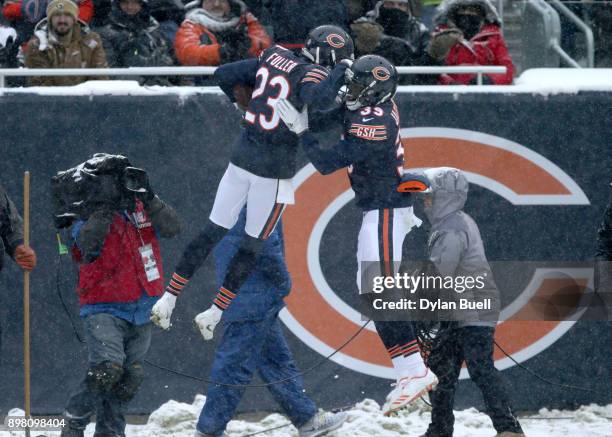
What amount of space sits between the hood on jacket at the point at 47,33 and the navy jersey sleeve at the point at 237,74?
6.30 feet

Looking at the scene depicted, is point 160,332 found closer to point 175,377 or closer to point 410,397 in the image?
point 175,377

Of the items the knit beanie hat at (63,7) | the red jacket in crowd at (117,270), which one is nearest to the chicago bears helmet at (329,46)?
the red jacket in crowd at (117,270)

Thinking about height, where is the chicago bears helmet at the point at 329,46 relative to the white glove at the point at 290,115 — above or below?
above

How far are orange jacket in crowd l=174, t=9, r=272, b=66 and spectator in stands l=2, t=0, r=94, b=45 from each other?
41.5 inches

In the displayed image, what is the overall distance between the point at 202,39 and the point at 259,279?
2.24 meters

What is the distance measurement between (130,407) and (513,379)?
296 centimetres

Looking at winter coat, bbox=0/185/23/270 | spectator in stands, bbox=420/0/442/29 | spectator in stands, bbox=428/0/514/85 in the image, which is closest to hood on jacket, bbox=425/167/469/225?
spectator in stands, bbox=428/0/514/85

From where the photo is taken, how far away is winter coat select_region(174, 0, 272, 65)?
10047 millimetres

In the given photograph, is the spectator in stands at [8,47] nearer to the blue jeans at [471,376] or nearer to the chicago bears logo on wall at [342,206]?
the chicago bears logo on wall at [342,206]

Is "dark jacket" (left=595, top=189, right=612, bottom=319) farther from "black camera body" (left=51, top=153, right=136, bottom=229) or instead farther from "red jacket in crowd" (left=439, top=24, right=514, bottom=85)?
"black camera body" (left=51, top=153, right=136, bottom=229)

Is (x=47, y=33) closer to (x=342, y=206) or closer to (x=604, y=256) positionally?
(x=342, y=206)

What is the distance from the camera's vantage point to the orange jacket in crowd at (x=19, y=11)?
35.4ft

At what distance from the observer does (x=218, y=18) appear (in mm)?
10336

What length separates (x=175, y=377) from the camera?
9945 millimetres
